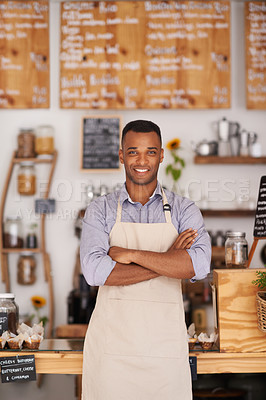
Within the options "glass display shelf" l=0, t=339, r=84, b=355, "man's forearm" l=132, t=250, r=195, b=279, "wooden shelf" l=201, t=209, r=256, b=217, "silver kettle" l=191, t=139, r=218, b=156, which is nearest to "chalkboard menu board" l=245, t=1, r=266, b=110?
"silver kettle" l=191, t=139, r=218, b=156

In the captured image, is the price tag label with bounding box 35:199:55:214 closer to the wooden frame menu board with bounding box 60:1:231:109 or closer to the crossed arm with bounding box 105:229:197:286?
the wooden frame menu board with bounding box 60:1:231:109

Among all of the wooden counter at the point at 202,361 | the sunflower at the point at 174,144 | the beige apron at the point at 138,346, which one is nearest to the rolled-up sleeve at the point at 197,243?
the beige apron at the point at 138,346

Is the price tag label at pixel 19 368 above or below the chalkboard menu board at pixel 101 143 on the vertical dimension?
below

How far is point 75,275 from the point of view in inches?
158

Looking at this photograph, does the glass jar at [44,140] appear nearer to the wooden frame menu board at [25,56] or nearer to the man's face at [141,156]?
the wooden frame menu board at [25,56]

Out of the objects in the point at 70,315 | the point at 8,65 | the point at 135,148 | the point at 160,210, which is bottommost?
the point at 70,315

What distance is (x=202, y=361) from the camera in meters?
1.99

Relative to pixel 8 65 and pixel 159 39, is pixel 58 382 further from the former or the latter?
pixel 159 39

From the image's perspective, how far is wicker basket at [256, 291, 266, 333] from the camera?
1.87 m

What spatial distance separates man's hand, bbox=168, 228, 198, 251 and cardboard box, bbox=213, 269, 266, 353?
220mm

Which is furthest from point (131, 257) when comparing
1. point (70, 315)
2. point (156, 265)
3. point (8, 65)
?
point (8, 65)

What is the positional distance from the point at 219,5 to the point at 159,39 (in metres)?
0.54

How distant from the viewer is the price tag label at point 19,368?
6.38 feet

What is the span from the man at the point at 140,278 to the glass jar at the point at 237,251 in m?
0.25
